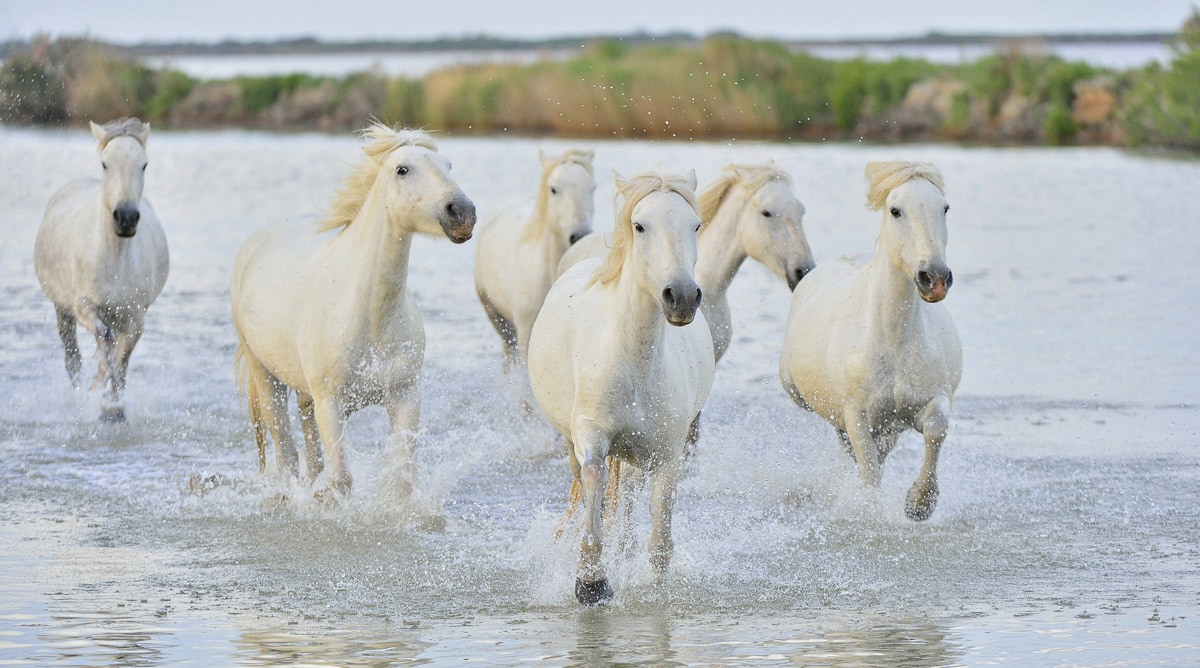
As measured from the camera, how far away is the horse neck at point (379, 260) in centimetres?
643

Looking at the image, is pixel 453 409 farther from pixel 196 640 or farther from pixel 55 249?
pixel 196 640

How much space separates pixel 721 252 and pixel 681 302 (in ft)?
10.1

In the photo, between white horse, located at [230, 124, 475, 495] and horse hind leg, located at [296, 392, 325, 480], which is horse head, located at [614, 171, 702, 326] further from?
horse hind leg, located at [296, 392, 325, 480]

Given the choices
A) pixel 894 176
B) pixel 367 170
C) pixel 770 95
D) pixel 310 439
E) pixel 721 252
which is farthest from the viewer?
pixel 770 95

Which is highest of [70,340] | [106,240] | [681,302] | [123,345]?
[106,240]

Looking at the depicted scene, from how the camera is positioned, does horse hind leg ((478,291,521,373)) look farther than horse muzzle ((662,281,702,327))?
Yes

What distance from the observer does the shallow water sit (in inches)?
197

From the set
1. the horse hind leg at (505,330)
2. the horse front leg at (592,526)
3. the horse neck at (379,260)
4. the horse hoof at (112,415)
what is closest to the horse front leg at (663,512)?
the horse front leg at (592,526)

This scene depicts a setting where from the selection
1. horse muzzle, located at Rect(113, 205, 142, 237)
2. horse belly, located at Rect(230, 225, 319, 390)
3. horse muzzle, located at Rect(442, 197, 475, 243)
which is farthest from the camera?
horse muzzle, located at Rect(113, 205, 142, 237)

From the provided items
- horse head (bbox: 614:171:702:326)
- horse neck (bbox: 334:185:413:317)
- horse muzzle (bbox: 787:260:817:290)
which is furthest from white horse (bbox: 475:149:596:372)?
horse head (bbox: 614:171:702:326)

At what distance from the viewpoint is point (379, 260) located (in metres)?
6.45

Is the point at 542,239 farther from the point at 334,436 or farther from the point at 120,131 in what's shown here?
the point at 334,436

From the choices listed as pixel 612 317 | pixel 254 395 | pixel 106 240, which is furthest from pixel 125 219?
pixel 612 317

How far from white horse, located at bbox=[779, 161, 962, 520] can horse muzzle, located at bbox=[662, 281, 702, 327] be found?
1512 mm
